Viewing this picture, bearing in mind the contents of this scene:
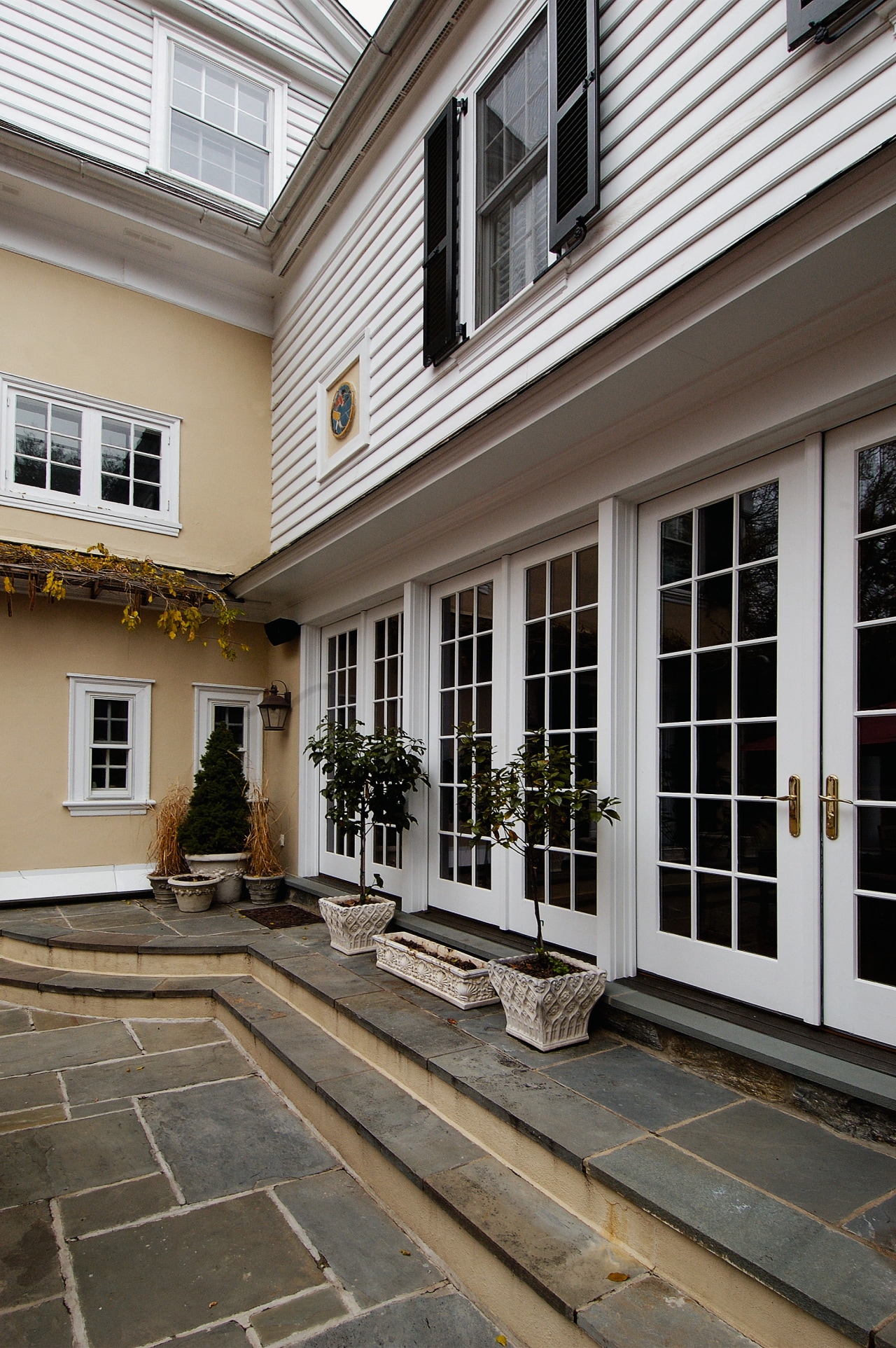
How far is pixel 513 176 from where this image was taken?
14.4ft

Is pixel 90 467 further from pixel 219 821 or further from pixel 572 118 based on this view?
pixel 572 118

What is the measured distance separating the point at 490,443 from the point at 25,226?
521cm

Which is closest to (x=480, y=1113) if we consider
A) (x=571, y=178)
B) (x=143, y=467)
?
(x=571, y=178)

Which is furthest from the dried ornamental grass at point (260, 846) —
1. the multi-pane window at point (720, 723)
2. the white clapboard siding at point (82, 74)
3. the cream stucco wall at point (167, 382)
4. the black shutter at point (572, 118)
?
the white clapboard siding at point (82, 74)

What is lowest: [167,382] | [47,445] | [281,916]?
[281,916]

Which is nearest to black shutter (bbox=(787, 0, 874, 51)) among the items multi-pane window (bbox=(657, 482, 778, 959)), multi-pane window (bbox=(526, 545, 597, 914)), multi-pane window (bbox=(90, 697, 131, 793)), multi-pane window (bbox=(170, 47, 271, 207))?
multi-pane window (bbox=(657, 482, 778, 959))

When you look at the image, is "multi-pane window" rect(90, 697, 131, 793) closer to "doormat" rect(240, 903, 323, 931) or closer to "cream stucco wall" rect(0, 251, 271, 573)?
"cream stucco wall" rect(0, 251, 271, 573)

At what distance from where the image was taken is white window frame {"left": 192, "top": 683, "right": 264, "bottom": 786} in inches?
291

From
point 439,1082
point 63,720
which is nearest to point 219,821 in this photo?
point 63,720

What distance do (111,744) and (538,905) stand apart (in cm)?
478

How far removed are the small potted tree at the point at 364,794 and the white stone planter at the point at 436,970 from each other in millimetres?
227

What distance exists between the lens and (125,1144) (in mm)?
3238

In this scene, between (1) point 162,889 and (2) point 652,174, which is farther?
(1) point 162,889

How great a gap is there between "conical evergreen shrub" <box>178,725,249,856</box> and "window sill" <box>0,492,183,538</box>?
1.87 meters
